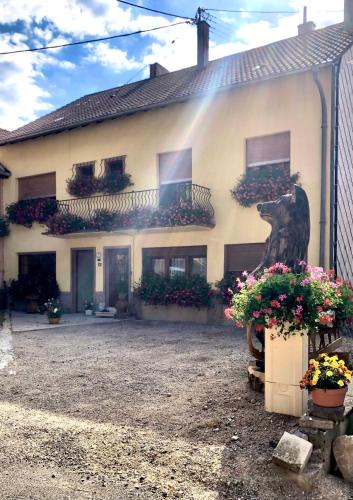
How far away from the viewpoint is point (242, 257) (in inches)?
412

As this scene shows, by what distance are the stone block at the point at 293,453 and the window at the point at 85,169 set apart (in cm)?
1175

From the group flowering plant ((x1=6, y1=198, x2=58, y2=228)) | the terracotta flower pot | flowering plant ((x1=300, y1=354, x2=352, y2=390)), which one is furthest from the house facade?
the terracotta flower pot

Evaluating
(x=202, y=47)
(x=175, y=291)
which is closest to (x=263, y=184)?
(x=175, y=291)

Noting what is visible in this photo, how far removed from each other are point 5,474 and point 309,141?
8.69m

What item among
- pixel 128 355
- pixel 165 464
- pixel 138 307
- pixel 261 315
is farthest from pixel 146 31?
pixel 165 464

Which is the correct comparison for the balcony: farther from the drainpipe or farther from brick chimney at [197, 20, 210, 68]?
brick chimney at [197, 20, 210, 68]

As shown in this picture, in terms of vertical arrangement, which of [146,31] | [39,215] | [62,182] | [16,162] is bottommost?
[39,215]

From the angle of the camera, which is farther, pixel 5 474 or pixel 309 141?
pixel 309 141

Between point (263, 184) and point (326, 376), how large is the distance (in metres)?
7.12

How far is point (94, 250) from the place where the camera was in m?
13.3

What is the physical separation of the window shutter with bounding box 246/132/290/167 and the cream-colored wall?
16 cm

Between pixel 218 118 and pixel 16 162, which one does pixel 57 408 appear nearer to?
pixel 218 118

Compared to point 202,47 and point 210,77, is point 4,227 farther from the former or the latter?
point 202,47

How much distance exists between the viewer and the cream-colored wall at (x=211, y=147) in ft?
31.1
